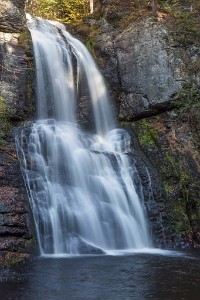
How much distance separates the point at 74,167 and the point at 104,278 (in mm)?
5009

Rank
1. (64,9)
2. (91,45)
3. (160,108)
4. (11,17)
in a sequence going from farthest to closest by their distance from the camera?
(64,9) < (91,45) < (11,17) < (160,108)

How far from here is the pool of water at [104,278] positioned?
5574 millimetres

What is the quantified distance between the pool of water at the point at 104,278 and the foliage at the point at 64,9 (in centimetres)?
1447

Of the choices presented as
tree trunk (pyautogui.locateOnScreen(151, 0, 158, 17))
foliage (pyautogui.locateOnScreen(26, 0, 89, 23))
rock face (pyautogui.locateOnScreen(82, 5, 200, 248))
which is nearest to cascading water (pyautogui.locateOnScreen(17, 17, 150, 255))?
rock face (pyautogui.locateOnScreen(82, 5, 200, 248))

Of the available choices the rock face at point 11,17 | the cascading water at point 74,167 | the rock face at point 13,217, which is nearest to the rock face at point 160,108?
the cascading water at point 74,167

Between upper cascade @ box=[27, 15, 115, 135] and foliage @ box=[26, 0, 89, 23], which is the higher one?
foliage @ box=[26, 0, 89, 23]

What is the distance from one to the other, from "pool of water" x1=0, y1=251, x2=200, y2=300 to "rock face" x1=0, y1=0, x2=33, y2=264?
0.67m

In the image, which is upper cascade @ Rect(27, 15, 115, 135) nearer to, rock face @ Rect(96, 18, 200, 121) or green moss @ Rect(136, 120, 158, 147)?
rock face @ Rect(96, 18, 200, 121)

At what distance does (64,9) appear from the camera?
66.1 ft

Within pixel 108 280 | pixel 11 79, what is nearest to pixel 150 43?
pixel 11 79

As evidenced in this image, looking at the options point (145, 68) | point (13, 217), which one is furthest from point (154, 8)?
point (13, 217)

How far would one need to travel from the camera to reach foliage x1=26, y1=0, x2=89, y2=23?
64.1 ft

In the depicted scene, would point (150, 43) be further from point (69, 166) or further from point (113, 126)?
point (69, 166)

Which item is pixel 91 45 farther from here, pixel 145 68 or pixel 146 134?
pixel 146 134
